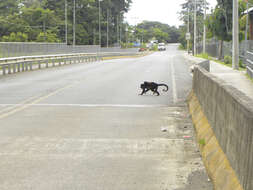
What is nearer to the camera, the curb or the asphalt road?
the curb

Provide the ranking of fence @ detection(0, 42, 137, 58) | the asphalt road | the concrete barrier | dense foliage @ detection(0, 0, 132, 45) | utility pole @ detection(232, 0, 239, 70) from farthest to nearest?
dense foliage @ detection(0, 0, 132, 45) → fence @ detection(0, 42, 137, 58) → utility pole @ detection(232, 0, 239, 70) → the asphalt road → the concrete barrier

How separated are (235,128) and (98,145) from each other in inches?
133

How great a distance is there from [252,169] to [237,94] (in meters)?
1.85

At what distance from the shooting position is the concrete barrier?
4.66 metres

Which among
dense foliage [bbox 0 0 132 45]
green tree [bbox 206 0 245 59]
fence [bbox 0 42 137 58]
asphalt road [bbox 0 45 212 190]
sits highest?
dense foliage [bbox 0 0 132 45]

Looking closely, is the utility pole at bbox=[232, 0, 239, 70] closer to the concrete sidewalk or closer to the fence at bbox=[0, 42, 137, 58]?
the concrete sidewalk

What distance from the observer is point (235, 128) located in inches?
217

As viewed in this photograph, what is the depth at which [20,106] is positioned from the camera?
13508 mm

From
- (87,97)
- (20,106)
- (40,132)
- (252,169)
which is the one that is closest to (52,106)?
(20,106)

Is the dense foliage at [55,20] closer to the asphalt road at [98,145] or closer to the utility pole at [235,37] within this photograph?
the utility pole at [235,37]

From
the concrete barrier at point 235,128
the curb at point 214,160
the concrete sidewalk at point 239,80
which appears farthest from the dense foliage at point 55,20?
the concrete barrier at point 235,128

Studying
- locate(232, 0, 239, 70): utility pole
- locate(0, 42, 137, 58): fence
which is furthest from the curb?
locate(0, 42, 137, 58): fence

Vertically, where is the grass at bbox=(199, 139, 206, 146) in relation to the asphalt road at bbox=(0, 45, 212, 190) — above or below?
above

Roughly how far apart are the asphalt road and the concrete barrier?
1.90 ft
